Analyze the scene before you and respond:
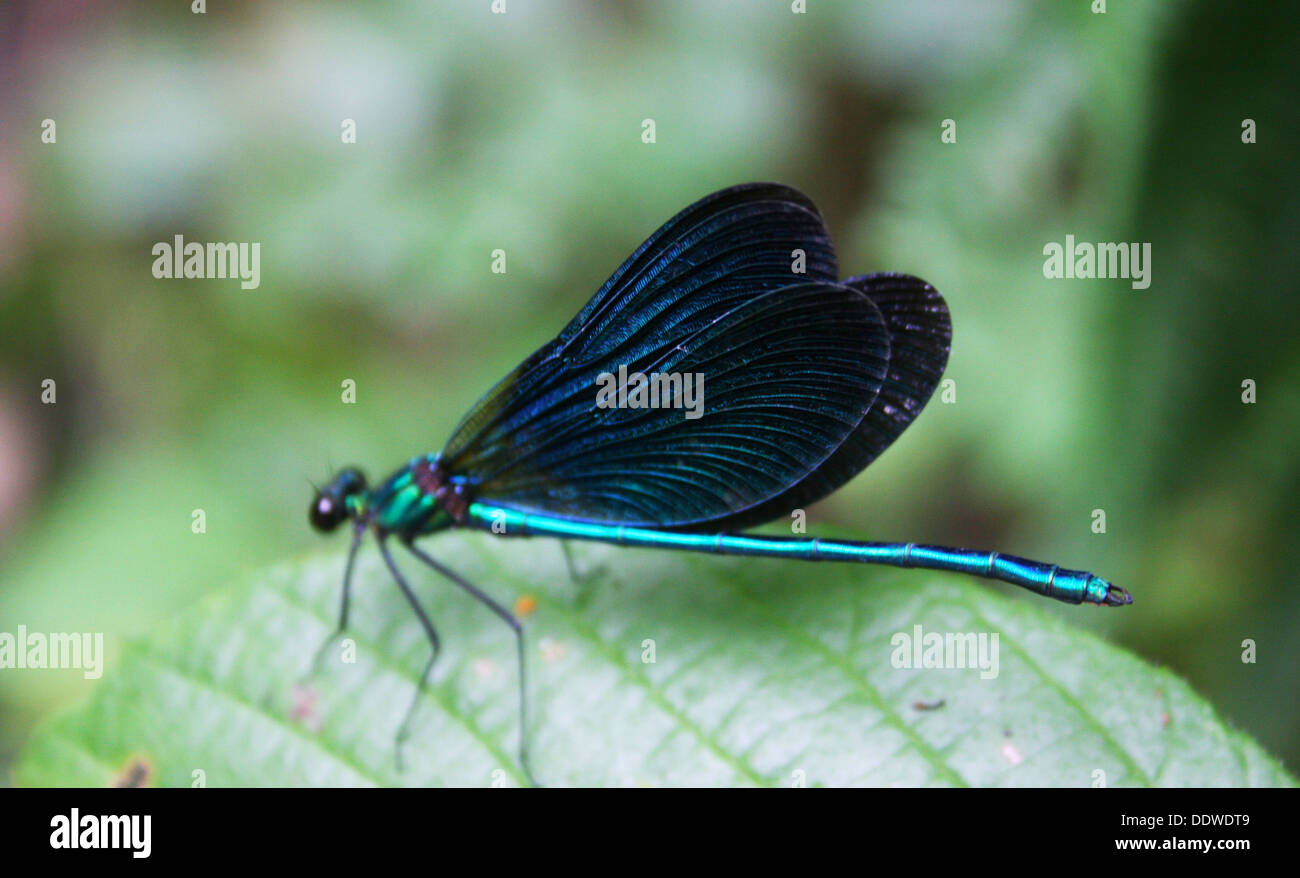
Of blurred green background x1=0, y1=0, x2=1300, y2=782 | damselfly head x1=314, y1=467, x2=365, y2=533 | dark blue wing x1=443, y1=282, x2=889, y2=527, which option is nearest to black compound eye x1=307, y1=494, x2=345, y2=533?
damselfly head x1=314, y1=467, x2=365, y2=533

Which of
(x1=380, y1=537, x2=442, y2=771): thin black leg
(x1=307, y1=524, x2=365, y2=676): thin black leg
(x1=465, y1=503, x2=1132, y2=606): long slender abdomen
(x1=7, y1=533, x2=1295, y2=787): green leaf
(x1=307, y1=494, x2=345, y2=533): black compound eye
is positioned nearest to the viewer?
(x1=7, y1=533, x2=1295, y2=787): green leaf

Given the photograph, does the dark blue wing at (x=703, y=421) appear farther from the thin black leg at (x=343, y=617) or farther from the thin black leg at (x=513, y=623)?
the thin black leg at (x=343, y=617)

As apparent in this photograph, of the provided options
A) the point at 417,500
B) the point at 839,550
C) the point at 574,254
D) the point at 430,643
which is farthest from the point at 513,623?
the point at 574,254

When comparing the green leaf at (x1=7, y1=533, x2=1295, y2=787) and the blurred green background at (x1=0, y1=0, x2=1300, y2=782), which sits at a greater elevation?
the blurred green background at (x1=0, y1=0, x2=1300, y2=782)

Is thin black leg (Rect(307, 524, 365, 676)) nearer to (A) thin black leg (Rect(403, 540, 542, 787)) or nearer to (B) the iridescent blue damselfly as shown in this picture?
(B) the iridescent blue damselfly

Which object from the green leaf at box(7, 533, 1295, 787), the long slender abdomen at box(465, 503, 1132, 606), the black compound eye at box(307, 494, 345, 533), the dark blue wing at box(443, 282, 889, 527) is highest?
the dark blue wing at box(443, 282, 889, 527)

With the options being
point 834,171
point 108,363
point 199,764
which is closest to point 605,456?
point 199,764

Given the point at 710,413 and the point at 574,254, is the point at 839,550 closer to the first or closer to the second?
the point at 710,413
